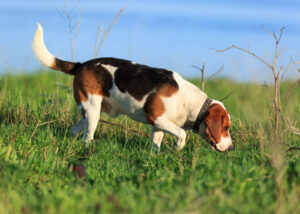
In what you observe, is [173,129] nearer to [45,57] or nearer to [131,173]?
[131,173]

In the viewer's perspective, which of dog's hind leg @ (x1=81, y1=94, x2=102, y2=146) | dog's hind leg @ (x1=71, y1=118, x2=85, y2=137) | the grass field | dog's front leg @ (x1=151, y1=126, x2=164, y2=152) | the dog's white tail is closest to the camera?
the grass field

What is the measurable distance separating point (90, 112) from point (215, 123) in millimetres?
1656

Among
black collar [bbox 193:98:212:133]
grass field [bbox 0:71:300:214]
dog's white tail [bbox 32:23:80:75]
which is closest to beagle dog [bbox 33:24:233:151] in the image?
black collar [bbox 193:98:212:133]

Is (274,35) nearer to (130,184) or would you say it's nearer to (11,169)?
(130,184)

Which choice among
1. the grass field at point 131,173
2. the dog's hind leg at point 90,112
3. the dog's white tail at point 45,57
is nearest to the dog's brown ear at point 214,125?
the grass field at point 131,173

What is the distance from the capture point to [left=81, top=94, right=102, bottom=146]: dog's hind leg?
5500mm

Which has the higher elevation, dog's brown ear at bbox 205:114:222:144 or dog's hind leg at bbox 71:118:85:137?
dog's brown ear at bbox 205:114:222:144

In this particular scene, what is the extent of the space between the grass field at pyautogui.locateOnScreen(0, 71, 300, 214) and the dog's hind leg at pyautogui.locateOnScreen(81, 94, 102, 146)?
212mm

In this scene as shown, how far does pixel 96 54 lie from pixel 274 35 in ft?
9.66

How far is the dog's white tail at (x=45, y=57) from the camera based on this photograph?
5832 mm

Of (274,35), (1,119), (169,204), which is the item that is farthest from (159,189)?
(1,119)

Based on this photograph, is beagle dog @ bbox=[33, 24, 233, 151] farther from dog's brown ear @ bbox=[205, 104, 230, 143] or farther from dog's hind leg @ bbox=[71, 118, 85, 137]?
dog's hind leg @ bbox=[71, 118, 85, 137]

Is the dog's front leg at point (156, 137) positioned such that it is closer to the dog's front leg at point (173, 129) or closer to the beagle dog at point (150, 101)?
the beagle dog at point (150, 101)

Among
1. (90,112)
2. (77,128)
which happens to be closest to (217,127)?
(90,112)
